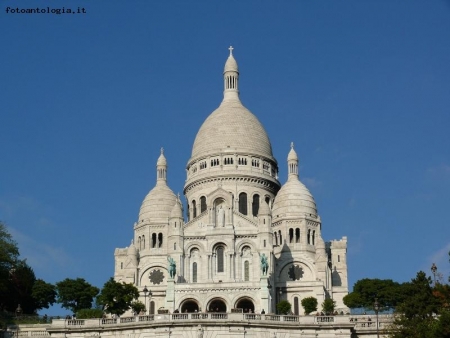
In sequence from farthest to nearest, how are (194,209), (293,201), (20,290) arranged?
1. (194,209)
2. (293,201)
3. (20,290)

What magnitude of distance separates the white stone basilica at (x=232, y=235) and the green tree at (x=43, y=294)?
9.69 metres

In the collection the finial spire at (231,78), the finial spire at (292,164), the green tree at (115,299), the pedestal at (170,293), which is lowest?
the green tree at (115,299)

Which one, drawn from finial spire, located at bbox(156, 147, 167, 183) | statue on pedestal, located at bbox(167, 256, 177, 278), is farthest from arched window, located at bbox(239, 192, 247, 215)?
statue on pedestal, located at bbox(167, 256, 177, 278)

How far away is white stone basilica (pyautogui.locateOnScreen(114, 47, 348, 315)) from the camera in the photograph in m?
108

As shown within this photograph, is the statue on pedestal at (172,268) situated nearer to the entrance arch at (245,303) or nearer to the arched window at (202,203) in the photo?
the entrance arch at (245,303)

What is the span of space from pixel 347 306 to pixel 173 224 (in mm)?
22905

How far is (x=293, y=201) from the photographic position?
123875 mm

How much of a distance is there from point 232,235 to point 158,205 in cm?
1645

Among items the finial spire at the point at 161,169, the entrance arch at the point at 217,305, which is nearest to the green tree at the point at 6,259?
the entrance arch at the point at 217,305

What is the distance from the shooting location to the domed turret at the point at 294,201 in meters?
124

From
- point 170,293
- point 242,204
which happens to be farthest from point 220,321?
point 242,204

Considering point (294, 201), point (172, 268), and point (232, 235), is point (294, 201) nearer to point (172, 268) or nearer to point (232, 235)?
point (232, 235)

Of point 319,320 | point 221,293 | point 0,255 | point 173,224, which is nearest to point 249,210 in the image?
point 173,224

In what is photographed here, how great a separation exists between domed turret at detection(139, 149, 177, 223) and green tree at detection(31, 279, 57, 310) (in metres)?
28.0
